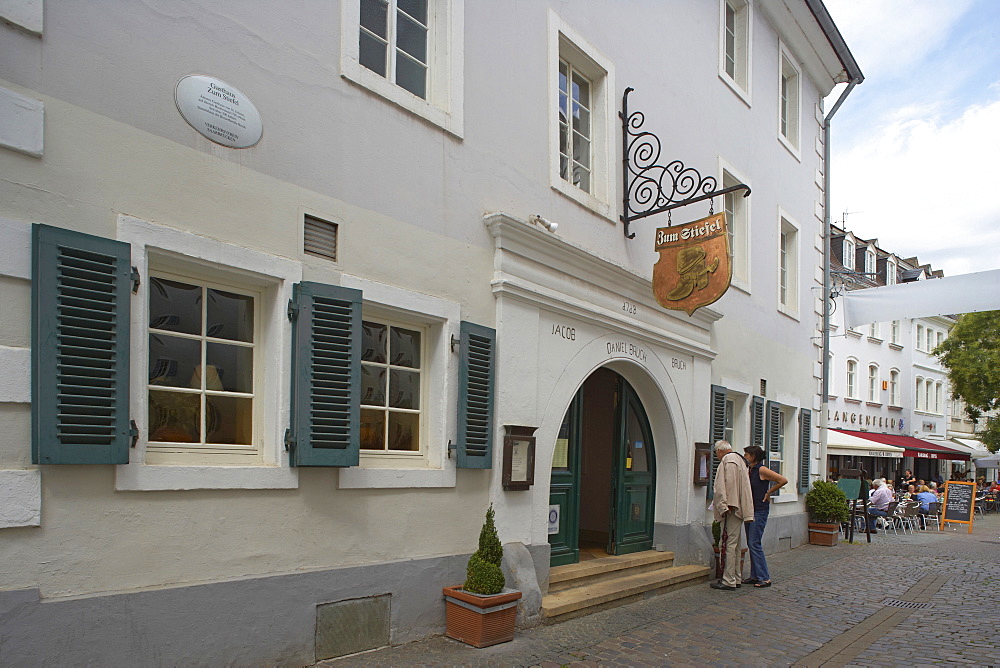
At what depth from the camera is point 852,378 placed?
102 feet

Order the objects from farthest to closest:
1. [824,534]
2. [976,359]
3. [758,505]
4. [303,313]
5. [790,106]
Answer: [976,359], [790,106], [824,534], [758,505], [303,313]

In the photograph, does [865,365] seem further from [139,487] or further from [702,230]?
[139,487]

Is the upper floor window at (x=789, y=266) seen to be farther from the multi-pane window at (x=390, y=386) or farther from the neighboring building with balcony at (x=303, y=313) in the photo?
the multi-pane window at (x=390, y=386)

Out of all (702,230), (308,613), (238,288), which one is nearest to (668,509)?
(702,230)

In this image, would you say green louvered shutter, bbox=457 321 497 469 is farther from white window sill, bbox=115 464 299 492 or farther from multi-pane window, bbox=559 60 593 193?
multi-pane window, bbox=559 60 593 193

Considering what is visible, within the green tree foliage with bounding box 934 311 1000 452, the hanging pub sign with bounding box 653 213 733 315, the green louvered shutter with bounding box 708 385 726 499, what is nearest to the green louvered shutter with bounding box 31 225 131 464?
the hanging pub sign with bounding box 653 213 733 315

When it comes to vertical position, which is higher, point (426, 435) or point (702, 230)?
point (702, 230)

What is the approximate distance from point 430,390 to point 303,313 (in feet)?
4.82

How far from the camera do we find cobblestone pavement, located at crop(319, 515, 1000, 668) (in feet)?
19.7

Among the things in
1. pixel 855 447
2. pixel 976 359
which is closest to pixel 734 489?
pixel 855 447

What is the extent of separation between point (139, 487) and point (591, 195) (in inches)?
223

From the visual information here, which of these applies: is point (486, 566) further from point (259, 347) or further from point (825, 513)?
point (825, 513)

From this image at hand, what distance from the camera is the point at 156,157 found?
455 cm

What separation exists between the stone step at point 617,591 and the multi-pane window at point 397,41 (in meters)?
4.51
